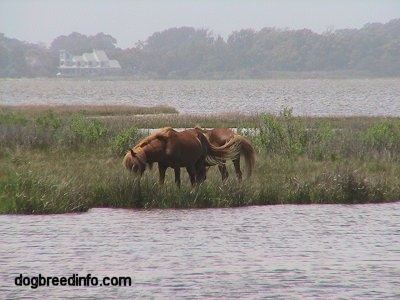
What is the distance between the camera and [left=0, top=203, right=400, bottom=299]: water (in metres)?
13.4

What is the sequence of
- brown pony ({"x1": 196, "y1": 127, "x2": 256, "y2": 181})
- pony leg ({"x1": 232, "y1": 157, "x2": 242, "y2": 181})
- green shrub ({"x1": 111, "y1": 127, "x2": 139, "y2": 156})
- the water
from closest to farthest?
the water → brown pony ({"x1": 196, "y1": 127, "x2": 256, "y2": 181}) → pony leg ({"x1": 232, "y1": 157, "x2": 242, "y2": 181}) → green shrub ({"x1": 111, "y1": 127, "x2": 139, "y2": 156})

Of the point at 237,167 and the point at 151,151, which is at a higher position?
the point at 151,151

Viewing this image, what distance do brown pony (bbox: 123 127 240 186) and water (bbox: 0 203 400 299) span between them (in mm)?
1000

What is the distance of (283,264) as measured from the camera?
15172mm

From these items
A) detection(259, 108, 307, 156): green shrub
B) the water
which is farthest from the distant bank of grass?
the water

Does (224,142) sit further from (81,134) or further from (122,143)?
(81,134)

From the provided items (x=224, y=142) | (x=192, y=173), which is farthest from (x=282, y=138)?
(x=192, y=173)

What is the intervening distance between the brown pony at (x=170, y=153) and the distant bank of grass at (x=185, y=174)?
0.82ft

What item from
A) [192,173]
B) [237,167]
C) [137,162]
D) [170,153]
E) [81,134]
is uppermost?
[170,153]

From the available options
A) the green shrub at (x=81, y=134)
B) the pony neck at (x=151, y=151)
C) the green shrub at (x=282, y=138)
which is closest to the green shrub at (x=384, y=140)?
the green shrub at (x=282, y=138)

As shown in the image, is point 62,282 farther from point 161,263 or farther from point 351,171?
point 351,171

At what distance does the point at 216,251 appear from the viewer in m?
16.4

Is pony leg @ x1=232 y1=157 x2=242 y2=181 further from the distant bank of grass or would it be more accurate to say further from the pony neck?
the pony neck

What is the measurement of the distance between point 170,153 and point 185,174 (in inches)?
103
